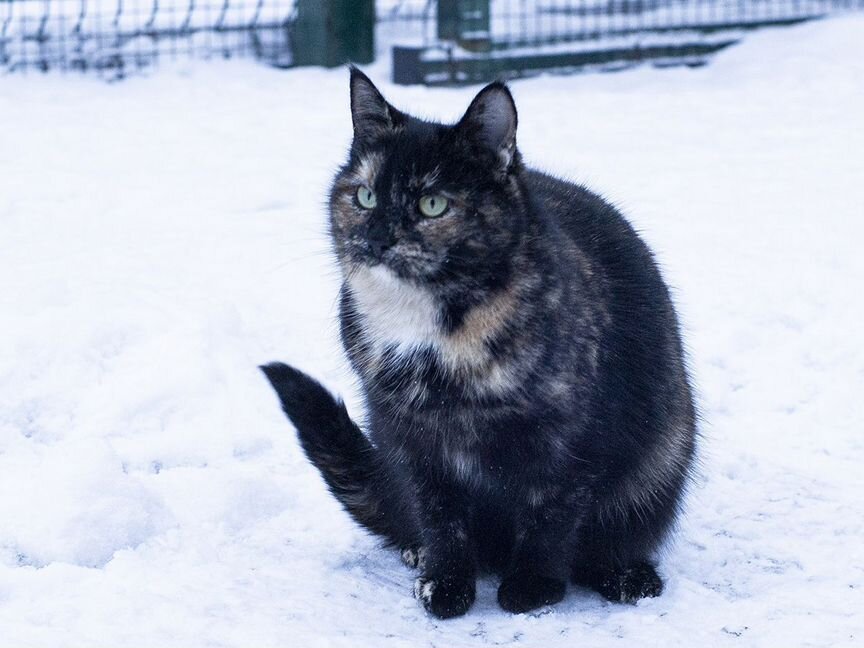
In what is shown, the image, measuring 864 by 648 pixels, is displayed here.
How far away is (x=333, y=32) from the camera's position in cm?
868

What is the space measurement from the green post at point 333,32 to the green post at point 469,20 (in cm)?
55

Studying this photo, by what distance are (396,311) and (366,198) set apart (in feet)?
1.00

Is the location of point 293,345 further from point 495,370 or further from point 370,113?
point 495,370

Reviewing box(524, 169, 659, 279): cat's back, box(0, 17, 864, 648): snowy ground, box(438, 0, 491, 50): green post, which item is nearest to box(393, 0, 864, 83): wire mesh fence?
box(438, 0, 491, 50): green post

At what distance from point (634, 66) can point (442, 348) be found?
649 cm

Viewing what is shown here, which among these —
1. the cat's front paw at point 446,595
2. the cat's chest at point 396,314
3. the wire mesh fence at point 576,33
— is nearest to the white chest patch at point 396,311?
the cat's chest at point 396,314

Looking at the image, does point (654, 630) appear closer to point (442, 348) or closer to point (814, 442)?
point (442, 348)

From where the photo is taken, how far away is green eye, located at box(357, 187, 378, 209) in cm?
316

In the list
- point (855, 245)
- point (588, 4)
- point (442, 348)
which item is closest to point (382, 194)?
point (442, 348)

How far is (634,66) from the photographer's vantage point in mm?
9086

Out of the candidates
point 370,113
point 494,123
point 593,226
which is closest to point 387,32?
point 593,226

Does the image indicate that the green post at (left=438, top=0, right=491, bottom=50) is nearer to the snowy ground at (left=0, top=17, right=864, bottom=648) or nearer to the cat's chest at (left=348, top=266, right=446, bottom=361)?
the snowy ground at (left=0, top=17, right=864, bottom=648)

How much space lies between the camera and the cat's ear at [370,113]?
3.32 m

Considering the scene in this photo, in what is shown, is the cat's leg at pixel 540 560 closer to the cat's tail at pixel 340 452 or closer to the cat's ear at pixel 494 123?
the cat's tail at pixel 340 452
